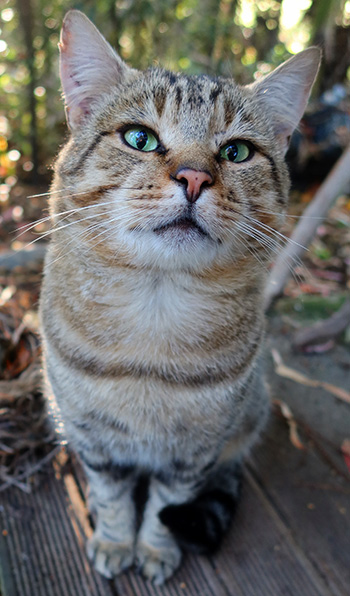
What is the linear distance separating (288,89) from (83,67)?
2.16 feet

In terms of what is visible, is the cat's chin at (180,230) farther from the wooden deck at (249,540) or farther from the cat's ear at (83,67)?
the wooden deck at (249,540)

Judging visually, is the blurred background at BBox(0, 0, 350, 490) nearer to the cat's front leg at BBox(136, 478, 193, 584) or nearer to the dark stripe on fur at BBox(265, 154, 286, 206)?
the cat's front leg at BBox(136, 478, 193, 584)

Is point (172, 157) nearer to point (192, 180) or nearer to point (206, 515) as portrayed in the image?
point (192, 180)

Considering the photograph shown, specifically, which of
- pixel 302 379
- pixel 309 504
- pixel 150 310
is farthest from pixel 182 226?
pixel 302 379

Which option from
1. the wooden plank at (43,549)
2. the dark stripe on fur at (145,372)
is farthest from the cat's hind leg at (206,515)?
the dark stripe on fur at (145,372)

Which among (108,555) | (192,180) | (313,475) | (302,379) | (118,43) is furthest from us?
(118,43)

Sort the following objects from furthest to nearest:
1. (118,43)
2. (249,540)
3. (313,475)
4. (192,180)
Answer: (118,43) → (313,475) → (249,540) → (192,180)

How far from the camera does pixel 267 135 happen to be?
1452 millimetres

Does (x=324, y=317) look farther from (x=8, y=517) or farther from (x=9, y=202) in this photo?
(x=9, y=202)

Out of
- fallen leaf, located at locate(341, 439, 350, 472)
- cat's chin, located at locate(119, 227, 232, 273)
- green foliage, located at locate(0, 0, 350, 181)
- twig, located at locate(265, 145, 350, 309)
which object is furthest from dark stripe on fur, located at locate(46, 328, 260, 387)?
green foliage, located at locate(0, 0, 350, 181)

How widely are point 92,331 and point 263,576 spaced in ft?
3.40

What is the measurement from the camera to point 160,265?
1220mm

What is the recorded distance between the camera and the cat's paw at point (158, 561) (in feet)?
5.01

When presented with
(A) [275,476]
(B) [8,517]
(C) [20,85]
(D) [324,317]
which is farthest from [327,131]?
(B) [8,517]
